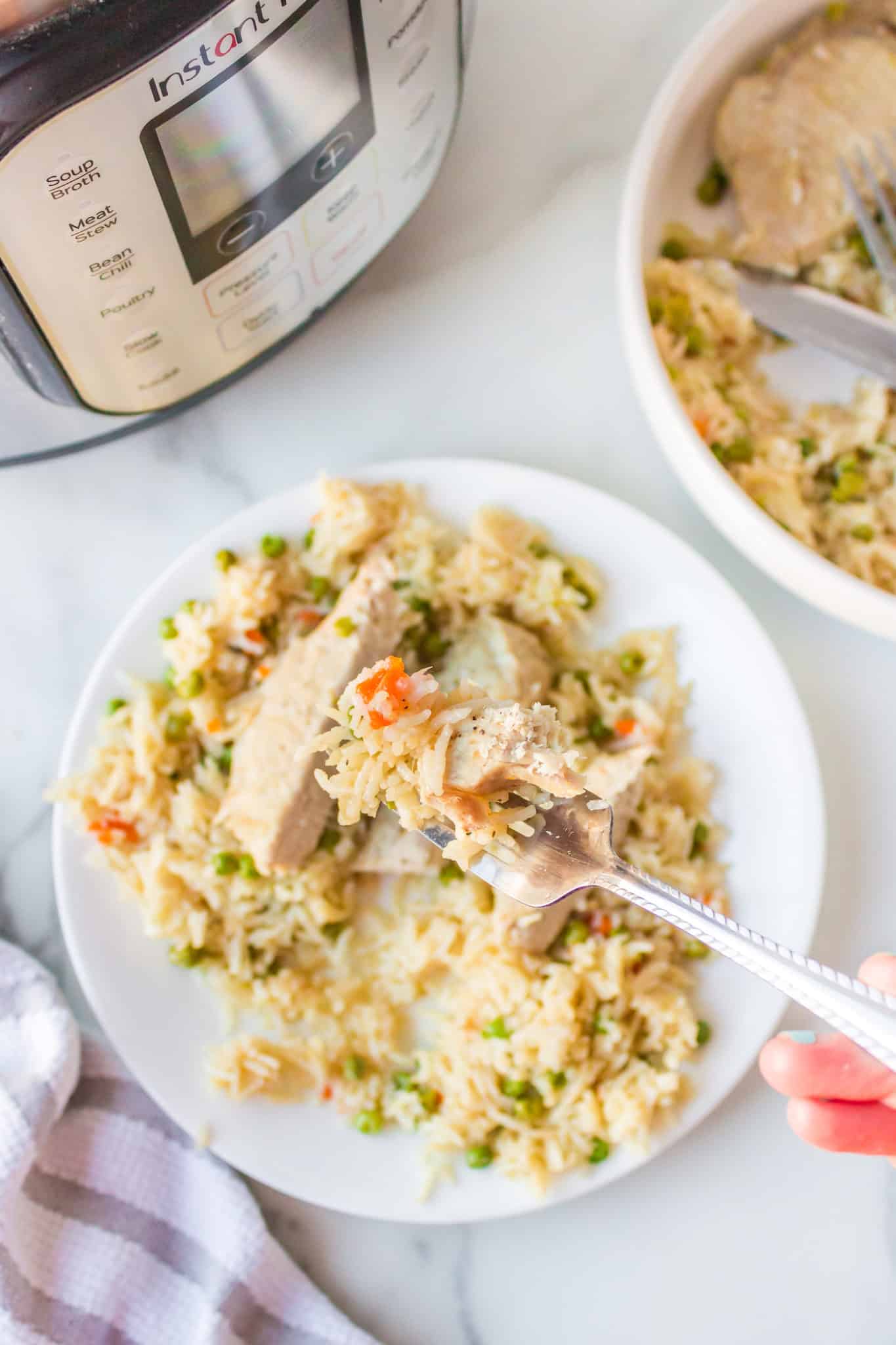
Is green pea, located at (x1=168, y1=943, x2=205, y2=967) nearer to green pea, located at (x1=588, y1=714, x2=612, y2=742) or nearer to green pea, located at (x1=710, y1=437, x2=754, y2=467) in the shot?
green pea, located at (x1=588, y1=714, x2=612, y2=742)

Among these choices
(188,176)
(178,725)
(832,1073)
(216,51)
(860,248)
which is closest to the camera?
(216,51)

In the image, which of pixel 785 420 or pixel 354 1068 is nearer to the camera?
pixel 354 1068

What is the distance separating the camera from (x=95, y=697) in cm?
195

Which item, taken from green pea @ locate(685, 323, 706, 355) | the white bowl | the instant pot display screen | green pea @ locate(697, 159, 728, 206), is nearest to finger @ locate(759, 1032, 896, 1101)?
the white bowl

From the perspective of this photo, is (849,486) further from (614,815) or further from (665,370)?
(614,815)

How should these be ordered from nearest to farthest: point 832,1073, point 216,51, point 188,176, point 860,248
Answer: point 216,51 < point 188,176 < point 832,1073 < point 860,248

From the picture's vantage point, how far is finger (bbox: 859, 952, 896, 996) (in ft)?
4.97

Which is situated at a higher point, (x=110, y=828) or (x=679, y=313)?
(x=679, y=313)

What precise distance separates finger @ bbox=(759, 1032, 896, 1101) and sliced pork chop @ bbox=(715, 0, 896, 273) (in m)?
1.34

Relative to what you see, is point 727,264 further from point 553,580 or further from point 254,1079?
point 254,1079

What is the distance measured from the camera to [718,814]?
1.96 meters

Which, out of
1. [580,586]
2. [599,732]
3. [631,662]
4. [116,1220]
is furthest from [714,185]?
[116,1220]

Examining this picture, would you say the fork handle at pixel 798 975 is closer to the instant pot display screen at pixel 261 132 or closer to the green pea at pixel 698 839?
the green pea at pixel 698 839

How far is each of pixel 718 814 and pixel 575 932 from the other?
318mm
